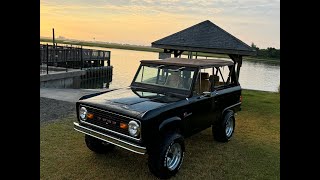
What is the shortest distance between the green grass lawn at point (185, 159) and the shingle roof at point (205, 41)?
5.12 m

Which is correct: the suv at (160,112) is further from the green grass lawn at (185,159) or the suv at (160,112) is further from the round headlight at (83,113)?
the green grass lawn at (185,159)

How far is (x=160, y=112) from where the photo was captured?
5.25 meters

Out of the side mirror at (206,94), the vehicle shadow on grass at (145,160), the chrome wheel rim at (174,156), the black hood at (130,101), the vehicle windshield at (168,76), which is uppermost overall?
the vehicle windshield at (168,76)

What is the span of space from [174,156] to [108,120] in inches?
58.8

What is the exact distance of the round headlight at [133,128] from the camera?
5039mm

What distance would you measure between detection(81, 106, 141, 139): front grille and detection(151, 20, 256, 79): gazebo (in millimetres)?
8823

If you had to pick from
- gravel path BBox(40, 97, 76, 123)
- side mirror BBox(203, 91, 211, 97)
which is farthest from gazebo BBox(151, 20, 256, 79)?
side mirror BBox(203, 91, 211, 97)

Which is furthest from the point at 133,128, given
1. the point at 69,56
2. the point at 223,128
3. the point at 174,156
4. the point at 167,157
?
the point at 69,56

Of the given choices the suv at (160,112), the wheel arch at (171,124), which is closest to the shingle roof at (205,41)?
the suv at (160,112)

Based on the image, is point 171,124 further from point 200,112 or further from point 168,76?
point 168,76

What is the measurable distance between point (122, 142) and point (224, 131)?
3484 millimetres

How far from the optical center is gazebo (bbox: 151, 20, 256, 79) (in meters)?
13.1
